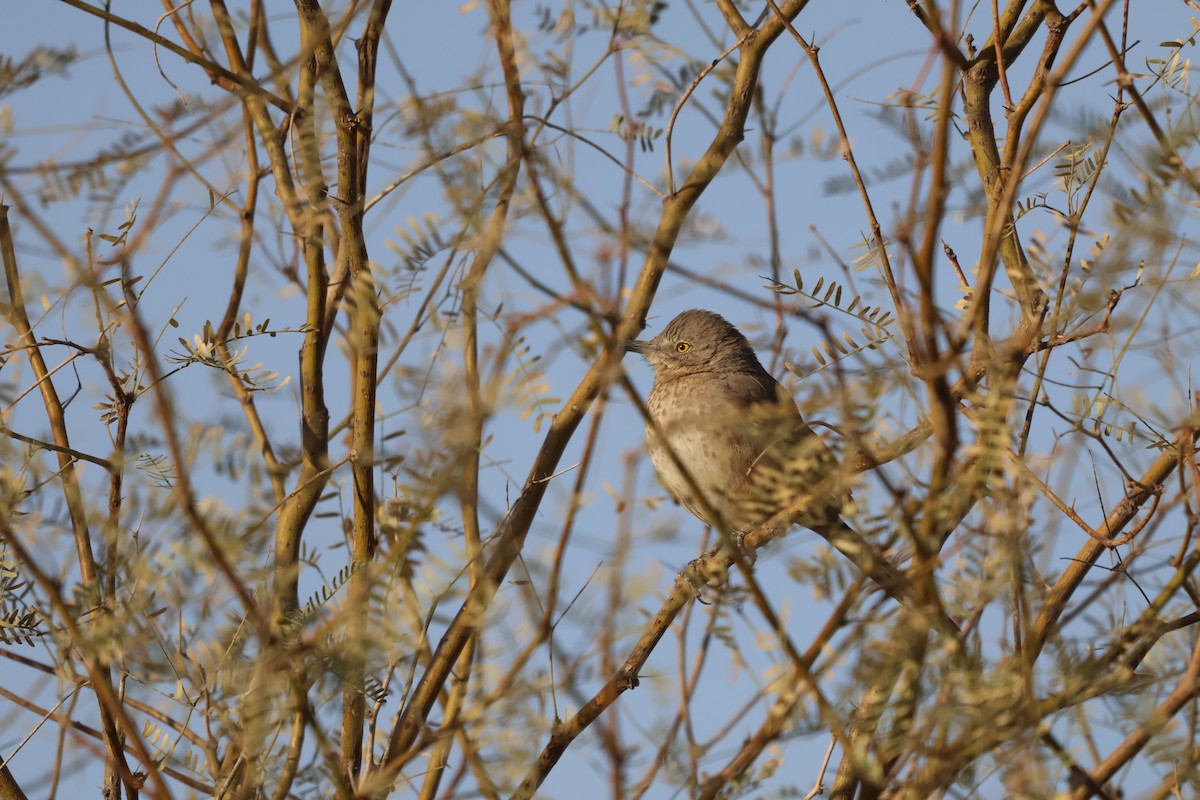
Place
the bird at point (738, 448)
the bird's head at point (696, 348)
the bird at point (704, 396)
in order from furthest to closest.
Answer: the bird's head at point (696, 348) < the bird at point (704, 396) < the bird at point (738, 448)

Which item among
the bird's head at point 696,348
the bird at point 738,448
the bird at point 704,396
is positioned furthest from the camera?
the bird's head at point 696,348

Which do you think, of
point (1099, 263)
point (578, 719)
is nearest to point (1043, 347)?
point (1099, 263)

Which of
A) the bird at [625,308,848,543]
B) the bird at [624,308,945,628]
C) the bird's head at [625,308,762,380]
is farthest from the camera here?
the bird's head at [625,308,762,380]

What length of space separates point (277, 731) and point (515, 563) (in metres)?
0.96

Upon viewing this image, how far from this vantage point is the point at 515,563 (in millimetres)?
3523

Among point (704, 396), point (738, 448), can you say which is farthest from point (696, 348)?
point (738, 448)

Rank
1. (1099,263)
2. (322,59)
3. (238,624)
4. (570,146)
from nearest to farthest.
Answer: (1099,263) → (238,624) → (570,146) → (322,59)

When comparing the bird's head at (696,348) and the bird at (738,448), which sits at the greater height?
the bird's head at (696,348)

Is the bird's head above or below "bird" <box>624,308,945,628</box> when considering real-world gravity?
above

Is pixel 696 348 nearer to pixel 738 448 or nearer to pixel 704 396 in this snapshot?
pixel 704 396

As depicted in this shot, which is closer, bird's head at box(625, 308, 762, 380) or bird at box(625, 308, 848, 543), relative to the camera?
bird at box(625, 308, 848, 543)

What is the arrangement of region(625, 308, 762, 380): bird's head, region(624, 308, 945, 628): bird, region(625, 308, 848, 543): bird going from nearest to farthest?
1. region(624, 308, 945, 628): bird
2. region(625, 308, 848, 543): bird
3. region(625, 308, 762, 380): bird's head

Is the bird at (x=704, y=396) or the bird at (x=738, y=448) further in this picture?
the bird at (x=704, y=396)

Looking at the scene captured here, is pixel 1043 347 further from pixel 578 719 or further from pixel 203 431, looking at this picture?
pixel 203 431
